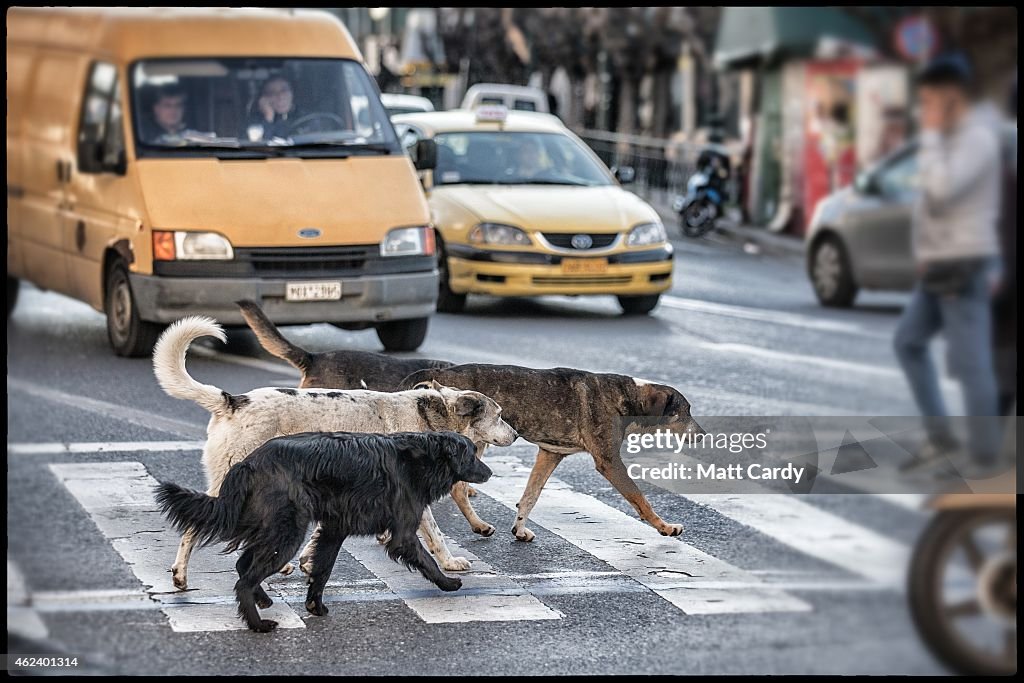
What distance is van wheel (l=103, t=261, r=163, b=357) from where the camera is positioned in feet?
35.7

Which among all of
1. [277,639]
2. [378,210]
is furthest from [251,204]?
[277,639]

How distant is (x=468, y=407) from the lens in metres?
6.64

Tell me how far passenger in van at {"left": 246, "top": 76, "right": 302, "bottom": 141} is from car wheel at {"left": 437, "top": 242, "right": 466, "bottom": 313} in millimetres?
3393

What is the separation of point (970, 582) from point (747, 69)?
141cm

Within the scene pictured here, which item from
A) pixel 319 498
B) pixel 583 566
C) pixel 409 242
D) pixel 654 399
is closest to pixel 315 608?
pixel 319 498

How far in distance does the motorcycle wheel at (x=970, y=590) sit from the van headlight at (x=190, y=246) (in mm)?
6560

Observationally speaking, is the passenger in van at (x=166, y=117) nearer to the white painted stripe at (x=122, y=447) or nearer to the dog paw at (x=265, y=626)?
the white painted stripe at (x=122, y=447)

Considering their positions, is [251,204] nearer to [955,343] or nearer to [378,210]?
[378,210]

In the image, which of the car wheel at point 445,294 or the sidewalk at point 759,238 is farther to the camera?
the car wheel at point 445,294

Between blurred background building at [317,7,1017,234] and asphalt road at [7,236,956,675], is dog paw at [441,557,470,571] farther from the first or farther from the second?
blurred background building at [317,7,1017,234]

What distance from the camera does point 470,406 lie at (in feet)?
21.8

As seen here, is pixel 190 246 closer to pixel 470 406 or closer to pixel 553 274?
pixel 553 274

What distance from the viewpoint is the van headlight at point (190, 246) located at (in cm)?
1053

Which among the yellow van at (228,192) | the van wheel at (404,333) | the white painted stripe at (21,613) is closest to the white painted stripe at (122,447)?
the yellow van at (228,192)
